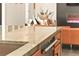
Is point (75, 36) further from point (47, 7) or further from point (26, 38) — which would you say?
point (26, 38)

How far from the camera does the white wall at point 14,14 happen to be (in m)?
5.42

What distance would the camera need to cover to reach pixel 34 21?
5.35 meters

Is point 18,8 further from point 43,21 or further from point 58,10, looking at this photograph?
point 58,10

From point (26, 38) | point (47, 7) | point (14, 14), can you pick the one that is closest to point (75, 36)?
point (47, 7)

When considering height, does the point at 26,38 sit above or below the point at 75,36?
above

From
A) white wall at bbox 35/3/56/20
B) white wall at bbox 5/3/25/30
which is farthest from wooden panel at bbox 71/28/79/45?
white wall at bbox 5/3/25/30

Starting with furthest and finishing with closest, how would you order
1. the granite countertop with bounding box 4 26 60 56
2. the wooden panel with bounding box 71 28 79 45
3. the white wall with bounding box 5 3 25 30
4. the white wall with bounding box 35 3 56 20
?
the white wall with bounding box 35 3 56 20 < the wooden panel with bounding box 71 28 79 45 < the white wall with bounding box 5 3 25 30 < the granite countertop with bounding box 4 26 60 56

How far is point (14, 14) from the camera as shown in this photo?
589 centimetres

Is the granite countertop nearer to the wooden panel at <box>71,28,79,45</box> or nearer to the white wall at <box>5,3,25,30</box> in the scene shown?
the white wall at <box>5,3,25,30</box>

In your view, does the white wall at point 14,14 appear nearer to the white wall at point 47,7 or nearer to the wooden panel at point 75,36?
the white wall at point 47,7

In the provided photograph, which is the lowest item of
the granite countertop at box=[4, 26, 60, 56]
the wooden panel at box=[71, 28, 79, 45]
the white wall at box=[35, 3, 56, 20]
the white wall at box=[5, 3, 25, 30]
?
the wooden panel at box=[71, 28, 79, 45]

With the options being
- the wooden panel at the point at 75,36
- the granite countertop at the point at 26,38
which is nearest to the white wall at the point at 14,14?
the wooden panel at the point at 75,36

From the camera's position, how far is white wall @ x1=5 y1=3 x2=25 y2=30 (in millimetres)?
5418

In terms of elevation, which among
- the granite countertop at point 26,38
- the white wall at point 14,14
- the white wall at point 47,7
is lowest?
the granite countertop at point 26,38
